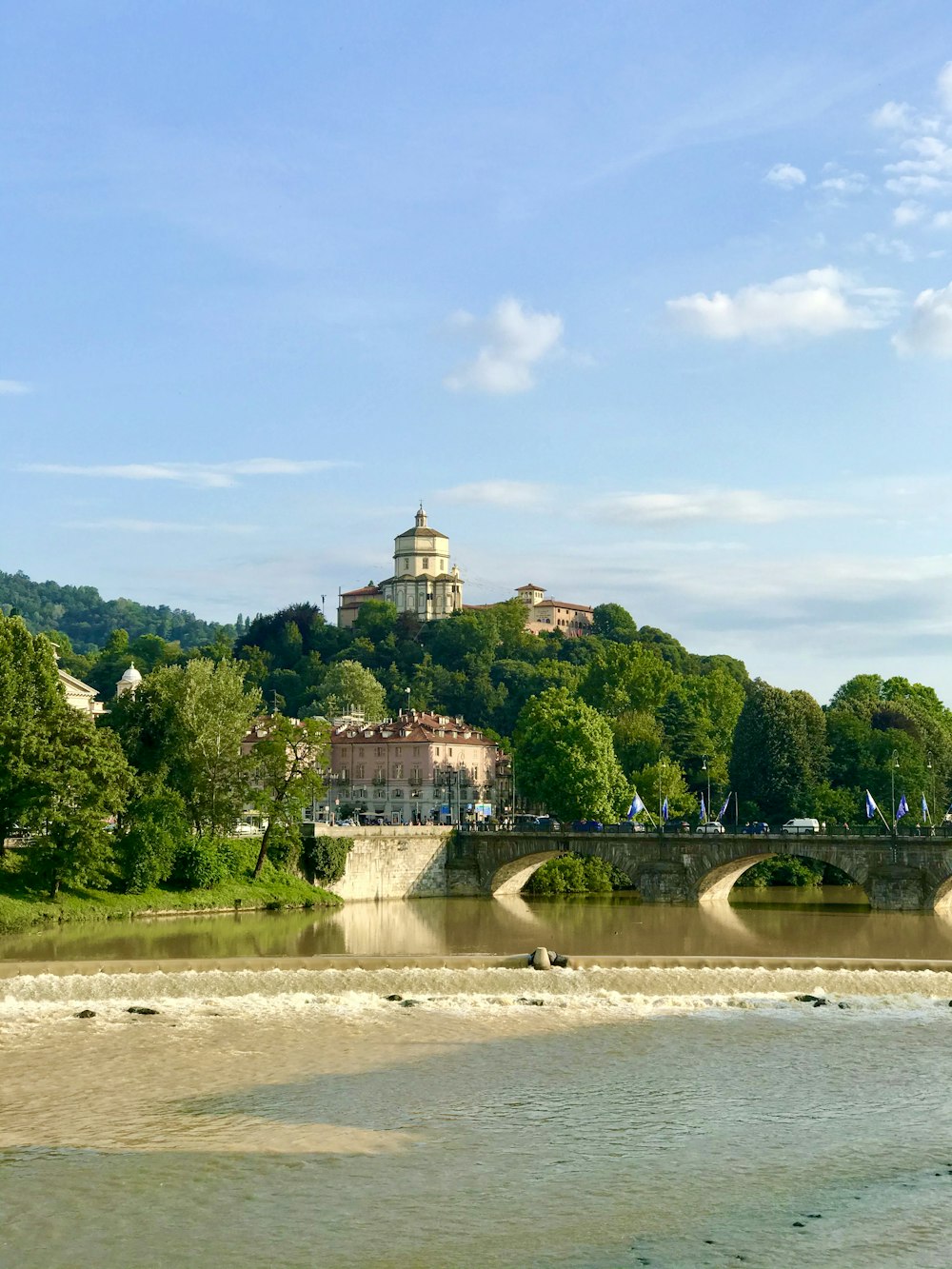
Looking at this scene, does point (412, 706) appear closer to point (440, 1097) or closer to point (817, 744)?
point (817, 744)

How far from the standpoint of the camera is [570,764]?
9612 cm

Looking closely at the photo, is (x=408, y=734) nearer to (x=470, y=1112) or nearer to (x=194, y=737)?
(x=194, y=737)

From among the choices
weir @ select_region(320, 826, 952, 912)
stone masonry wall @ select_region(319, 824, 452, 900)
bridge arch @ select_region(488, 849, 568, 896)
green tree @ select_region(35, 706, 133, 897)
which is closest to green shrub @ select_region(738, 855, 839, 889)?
weir @ select_region(320, 826, 952, 912)

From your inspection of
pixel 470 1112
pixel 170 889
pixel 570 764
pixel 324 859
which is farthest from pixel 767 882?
pixel 470 1112

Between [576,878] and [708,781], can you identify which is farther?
[708,781]

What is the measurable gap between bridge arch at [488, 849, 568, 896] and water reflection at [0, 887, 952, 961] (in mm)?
4337

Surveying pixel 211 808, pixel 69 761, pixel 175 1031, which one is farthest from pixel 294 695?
pixel 175 1031

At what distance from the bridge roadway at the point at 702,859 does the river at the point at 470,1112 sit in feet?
91.1

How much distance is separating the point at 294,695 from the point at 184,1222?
147835 mm

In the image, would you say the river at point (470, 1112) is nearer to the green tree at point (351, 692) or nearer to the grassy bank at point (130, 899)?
the grassy bank at point (130, 899)

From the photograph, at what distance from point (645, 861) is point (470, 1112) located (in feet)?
171

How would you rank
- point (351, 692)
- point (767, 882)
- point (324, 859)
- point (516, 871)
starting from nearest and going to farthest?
point (324, 859), point (516, 871), point (767, 882), point (351, 692)

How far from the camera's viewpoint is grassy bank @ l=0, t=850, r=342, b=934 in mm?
59688

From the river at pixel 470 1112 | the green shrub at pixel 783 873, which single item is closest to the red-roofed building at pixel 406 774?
the green shrub at pixel 783 873
